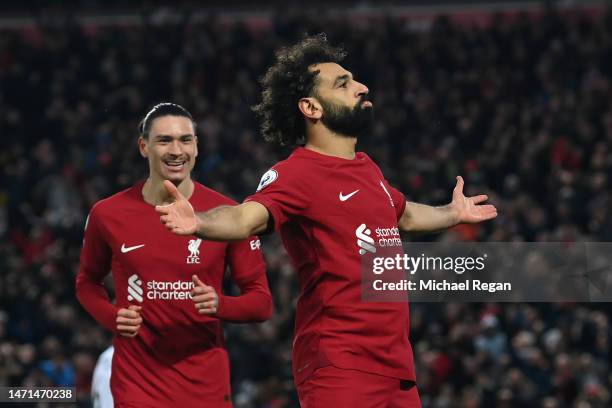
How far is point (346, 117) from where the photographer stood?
512 cm

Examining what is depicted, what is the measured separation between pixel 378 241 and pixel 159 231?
1.32 metres

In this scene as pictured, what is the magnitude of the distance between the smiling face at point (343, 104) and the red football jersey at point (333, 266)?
0.63 feet

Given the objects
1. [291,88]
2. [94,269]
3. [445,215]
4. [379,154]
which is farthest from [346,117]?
[379,154]

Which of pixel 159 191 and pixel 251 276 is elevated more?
pixel 159 191

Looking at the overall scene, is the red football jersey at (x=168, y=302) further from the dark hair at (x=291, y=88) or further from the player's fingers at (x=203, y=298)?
the dark hair at (x=291, y=88)

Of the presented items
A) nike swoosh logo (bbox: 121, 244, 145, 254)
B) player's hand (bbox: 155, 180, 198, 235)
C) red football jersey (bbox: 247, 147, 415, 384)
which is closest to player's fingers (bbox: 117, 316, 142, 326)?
nike swoosh logo (bbox: 121, 244, 145, 254)

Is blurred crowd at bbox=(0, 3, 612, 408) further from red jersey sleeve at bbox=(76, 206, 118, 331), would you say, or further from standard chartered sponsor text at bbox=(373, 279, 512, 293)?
red jersey sleeve at bbox=(76, 206, 118, 331)

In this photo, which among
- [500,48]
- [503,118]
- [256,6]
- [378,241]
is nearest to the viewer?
[378,241]

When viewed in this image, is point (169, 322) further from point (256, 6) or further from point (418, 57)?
point (256, 6)

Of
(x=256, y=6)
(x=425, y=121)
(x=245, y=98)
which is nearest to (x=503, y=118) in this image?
(x=425, y=121)

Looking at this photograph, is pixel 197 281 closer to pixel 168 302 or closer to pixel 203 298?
pixel 203 298

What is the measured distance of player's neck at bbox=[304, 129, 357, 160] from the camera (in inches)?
204

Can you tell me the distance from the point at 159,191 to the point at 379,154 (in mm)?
10862

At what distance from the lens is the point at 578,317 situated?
1246cm
